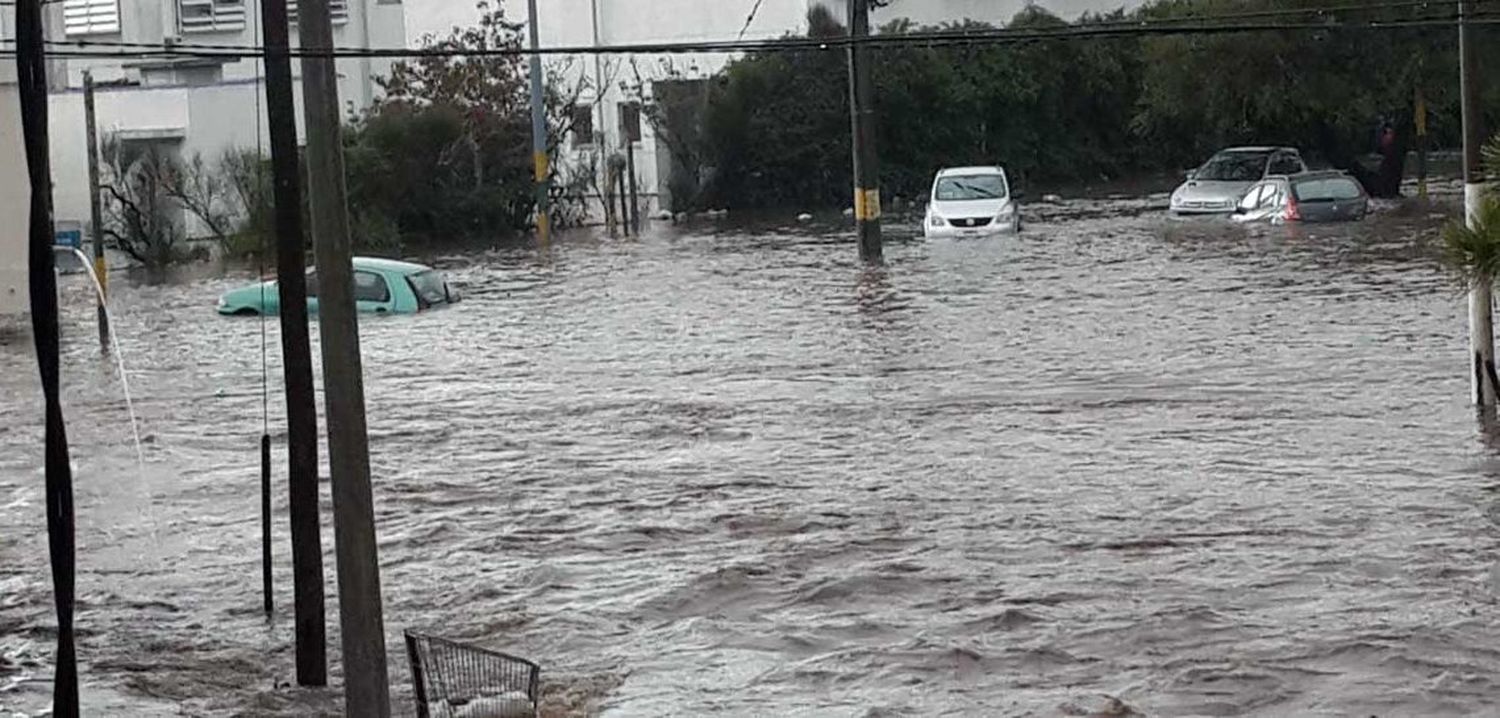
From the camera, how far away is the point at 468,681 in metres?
11.4

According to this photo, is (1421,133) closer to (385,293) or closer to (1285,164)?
(1285,164)

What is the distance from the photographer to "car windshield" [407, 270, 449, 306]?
34719 millimetres

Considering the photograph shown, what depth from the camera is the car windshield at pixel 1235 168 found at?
47594mm

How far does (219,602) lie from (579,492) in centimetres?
428

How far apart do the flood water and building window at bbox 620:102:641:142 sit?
2486cm

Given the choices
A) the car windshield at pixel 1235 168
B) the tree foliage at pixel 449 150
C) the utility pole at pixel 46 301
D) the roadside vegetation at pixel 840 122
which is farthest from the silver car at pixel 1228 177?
the utility pole at pixel 46 301

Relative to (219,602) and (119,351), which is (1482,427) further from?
(119,351)

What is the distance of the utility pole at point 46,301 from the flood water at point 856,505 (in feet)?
14.8

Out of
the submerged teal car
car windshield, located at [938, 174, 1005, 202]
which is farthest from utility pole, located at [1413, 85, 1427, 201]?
the submerged teal car

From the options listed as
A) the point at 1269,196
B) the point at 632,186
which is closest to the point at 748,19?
the point at 632,186

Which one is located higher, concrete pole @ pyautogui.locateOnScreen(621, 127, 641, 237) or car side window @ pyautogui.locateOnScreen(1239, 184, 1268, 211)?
concrete pole @ pyautogui.locateOnScreen(621, 127, 641, 237)

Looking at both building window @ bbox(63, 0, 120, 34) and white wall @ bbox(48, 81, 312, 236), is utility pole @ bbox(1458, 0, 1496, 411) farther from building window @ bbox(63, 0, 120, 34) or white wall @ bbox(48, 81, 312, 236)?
building window @ bbox(63, 0, 120, 34)

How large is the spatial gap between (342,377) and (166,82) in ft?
143

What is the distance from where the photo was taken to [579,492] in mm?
18844
